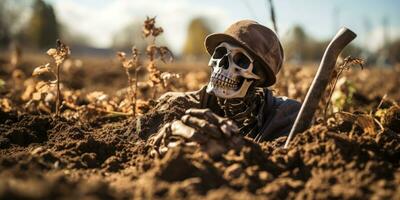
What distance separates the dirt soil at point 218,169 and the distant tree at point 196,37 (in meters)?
59.4

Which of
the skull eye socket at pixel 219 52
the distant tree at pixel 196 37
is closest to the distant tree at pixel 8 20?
the distant tree at pixel 196 37

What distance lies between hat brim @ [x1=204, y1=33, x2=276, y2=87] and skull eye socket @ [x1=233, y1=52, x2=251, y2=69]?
0.07m

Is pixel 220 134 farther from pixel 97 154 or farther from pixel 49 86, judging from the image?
pixel 49 86

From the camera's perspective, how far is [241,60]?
4.06 metres

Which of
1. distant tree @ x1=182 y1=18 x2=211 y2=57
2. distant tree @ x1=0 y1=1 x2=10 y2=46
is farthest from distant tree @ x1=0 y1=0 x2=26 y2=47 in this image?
distant tree @ x1=182 y1=18 x2=211 y2=57

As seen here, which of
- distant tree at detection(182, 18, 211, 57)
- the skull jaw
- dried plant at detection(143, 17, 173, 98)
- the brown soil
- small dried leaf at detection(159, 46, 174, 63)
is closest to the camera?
the brown soil

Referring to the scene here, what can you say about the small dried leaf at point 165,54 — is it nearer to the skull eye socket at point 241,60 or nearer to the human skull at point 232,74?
the human skull at point 232,74

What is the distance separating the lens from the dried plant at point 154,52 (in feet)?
15.6

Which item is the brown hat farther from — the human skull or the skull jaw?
the skull jaw

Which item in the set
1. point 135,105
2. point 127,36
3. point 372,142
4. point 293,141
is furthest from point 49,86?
point 127,36

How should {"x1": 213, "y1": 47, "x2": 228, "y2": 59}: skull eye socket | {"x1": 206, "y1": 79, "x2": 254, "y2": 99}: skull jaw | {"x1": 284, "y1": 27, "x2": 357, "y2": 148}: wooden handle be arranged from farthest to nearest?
{"x1": 213, "y1": 47, "x2": 228, "y2": 59}: skull eye socket
{"x1": 206, "y1": 79, "x2": 254, "y2": 99}: skull jaw
{"x1": 284, "y1": 27, "x2": 357, "y2": 148}: wooden handle

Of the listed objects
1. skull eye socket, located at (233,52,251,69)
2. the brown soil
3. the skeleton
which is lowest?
the brown soil

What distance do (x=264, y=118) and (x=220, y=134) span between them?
4.62ft

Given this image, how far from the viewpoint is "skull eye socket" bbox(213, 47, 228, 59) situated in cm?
411
